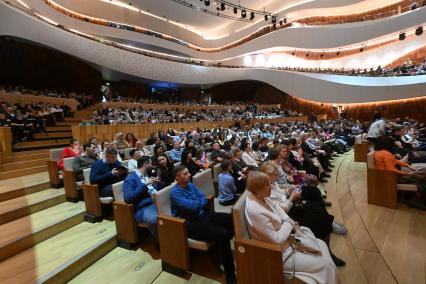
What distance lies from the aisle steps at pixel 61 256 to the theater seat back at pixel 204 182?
1061 mm

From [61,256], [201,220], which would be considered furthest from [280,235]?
[61,256]

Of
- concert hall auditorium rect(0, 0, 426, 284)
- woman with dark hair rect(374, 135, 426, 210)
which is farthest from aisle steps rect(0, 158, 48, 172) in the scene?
woman with dark hair rect(374, 135, 426, 210)

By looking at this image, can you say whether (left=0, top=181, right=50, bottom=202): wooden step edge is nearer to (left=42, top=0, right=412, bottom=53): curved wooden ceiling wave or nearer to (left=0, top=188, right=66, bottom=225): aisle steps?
(left=0, top=188, right=66, bottom=225): aisle steps

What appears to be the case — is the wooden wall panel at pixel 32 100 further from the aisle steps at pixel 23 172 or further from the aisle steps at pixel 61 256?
the aisle steps at pixel 61 256

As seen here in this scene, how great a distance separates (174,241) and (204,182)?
945mm

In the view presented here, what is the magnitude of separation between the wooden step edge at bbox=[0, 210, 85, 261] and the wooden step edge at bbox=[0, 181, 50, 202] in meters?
1.06

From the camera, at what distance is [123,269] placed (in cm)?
219

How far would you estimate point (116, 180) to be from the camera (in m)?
3.12

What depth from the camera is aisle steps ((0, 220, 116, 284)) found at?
1.97 metres

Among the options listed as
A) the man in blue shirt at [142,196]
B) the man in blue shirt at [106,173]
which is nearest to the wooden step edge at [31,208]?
the man in blue shirt at [106,173]

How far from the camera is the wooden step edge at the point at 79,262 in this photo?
195 cm

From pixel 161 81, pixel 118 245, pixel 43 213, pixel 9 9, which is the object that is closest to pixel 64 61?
pixel 9 9

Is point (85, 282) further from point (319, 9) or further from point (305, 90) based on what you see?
point (319, 9)

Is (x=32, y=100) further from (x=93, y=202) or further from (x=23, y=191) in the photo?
(x=93, y=202)
